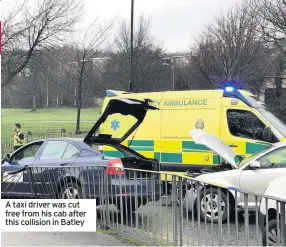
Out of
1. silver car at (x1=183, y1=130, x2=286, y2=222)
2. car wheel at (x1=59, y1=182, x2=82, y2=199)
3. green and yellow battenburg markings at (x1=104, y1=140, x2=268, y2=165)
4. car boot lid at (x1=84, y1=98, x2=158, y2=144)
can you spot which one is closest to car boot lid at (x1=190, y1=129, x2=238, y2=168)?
silver car at (x1=183, y1=130, x2=286, y2=222)

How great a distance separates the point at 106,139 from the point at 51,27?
49.6ft

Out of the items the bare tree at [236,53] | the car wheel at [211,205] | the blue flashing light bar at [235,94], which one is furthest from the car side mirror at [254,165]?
the bare tree at [236,53]

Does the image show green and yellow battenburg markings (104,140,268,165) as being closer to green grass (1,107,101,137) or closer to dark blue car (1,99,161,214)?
dark blue car (1,99,161,214)

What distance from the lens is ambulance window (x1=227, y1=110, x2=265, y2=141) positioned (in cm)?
917

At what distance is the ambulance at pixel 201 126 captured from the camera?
9180 mm

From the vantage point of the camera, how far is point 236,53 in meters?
21.3

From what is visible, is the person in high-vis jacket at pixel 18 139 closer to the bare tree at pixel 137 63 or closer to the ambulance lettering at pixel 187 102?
the ambulance lettering at pixel 187 102

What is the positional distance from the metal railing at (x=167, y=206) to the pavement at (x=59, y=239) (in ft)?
0.69

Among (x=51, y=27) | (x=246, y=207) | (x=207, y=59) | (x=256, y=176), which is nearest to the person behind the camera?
(x=246, y=207)

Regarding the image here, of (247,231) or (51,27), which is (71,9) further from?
(247,231)

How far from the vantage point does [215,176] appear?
24.1ft

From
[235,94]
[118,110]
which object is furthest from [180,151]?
[118,110]

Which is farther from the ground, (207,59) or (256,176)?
(207,59)

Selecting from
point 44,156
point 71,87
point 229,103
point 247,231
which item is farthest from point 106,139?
point 71,87
